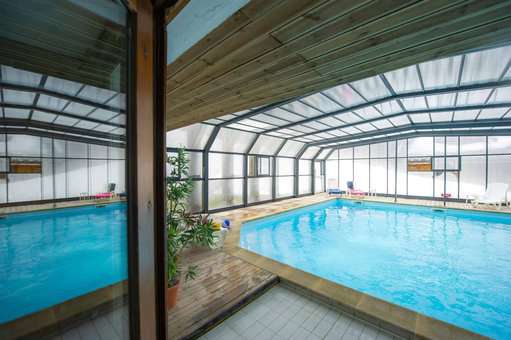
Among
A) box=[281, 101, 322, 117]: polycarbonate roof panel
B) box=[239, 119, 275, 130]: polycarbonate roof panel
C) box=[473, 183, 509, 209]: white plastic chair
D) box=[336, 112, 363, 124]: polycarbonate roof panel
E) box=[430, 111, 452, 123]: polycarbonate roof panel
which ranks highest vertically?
box=[430, 111, 452, 123]: polycarbonate roof panel

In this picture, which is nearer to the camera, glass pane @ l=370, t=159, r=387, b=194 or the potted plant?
the potted plant

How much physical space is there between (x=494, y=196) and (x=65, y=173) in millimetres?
12512

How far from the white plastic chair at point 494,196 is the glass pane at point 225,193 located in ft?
31.3

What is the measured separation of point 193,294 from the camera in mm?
2516

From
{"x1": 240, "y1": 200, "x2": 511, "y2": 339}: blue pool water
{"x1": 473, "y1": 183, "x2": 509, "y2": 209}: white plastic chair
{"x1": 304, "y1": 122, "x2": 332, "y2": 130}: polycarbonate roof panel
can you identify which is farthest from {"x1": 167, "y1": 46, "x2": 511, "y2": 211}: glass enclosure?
{"x1": 240, "y1": 200, "x2": 511, "y2": 339}: blue pool water

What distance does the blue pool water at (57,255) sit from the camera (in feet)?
1.62

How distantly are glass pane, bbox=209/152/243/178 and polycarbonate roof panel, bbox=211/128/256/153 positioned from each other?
0.26 metres

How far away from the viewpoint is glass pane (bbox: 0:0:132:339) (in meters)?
0.49

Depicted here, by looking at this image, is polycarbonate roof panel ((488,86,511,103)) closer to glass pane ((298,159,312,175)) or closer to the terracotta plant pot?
the terracotta plant pot

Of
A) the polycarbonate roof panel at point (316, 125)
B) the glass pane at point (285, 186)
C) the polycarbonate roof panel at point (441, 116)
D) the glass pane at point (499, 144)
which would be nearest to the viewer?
the polycarbonate roof panel at point (441, 116)

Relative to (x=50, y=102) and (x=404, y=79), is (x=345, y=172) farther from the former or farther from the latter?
(x=50, y=102)

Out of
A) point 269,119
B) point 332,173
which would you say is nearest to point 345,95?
point 269,119

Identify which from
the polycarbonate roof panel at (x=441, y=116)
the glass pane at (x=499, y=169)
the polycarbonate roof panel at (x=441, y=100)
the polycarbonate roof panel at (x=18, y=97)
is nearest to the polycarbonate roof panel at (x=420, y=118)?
the polycarbonate roof panel at (x=441, y=116)

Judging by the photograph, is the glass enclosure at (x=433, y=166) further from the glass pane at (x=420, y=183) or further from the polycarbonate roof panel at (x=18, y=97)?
the polycarbonate roof panel at (x=18, y=97)
